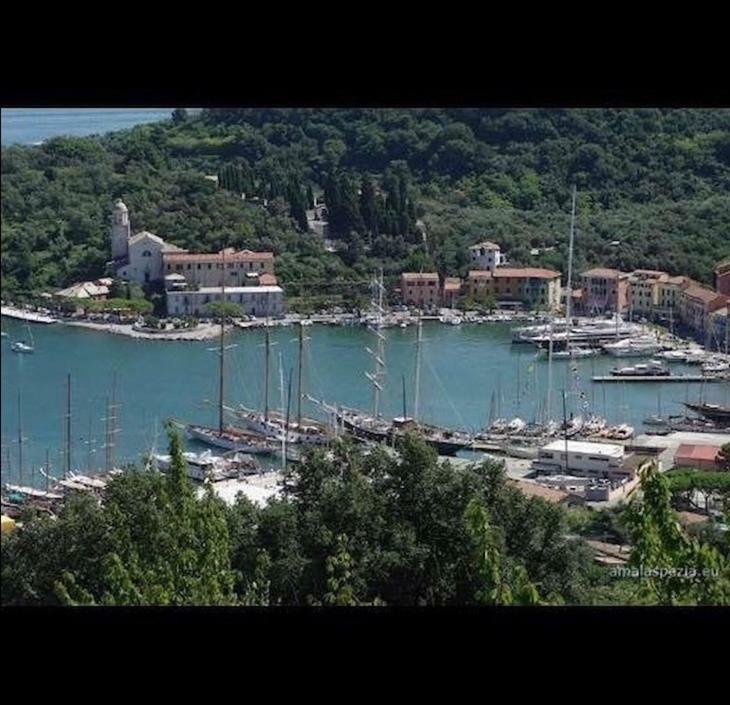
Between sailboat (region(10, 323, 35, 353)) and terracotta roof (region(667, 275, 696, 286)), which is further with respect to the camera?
terracotta roof (region(667, 275, 696, 286))

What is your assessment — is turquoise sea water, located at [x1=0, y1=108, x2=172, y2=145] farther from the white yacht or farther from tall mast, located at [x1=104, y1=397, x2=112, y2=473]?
the white yacht

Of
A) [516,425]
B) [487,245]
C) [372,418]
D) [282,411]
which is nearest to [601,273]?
[487,245]

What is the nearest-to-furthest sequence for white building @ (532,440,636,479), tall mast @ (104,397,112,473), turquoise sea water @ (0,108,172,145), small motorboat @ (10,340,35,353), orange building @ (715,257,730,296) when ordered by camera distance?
turquoise sea water @ (0,108,172,145), small motorboat @ (10,340,35,353), tall mast @ (104,397,112,473), white building @ (532,440,636,479), orange building @ (715,257,730,296)

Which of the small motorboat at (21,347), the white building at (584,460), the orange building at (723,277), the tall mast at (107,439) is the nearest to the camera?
the small motorboat at (21,347)

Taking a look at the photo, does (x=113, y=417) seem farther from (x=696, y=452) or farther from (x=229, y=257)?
(x=696, y=452)

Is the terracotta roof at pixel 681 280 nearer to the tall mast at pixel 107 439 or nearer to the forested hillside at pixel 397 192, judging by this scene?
the forested hillside at pixel 397 192

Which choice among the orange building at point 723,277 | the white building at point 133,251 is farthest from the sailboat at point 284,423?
the orange building at point 723,277

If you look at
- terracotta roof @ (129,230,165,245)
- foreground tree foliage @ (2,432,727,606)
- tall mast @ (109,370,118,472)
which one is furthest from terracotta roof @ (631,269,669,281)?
tall mast @ (109,370,118,472)
